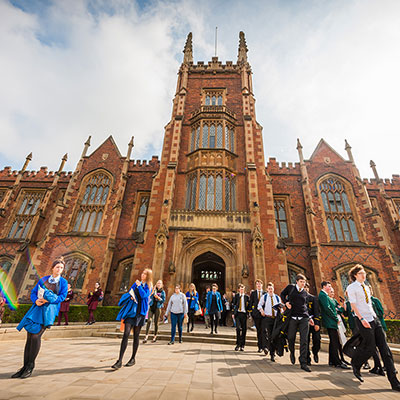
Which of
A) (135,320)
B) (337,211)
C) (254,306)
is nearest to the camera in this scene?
(135,320)

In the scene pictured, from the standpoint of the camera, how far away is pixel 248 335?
8914 mm

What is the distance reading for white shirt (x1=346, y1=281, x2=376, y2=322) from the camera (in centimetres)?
389

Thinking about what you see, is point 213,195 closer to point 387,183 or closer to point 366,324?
point 366,324

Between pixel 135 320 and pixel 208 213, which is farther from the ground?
pixel 208 213

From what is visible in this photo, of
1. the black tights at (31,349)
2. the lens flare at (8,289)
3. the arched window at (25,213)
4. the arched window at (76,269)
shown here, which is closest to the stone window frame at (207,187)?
the arched window at (76,269)

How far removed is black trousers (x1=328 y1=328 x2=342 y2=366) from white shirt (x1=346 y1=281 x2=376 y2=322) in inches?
70.1

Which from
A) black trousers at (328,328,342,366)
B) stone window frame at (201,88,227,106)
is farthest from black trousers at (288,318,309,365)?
stone window frame at (201,88,227,106)

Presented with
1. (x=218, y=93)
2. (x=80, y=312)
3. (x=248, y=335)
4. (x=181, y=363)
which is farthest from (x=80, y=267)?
(x=218, y=93)

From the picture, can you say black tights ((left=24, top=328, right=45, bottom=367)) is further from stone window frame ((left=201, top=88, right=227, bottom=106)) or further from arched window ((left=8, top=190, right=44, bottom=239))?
arched window ((left=8, top=190, right=44, bottom=239))

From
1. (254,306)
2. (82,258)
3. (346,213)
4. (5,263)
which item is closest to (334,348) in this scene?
(254,306)

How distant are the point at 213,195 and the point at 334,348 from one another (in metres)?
11.3

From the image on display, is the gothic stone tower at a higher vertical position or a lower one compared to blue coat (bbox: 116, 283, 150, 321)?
higher

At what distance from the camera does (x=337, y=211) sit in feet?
58.7

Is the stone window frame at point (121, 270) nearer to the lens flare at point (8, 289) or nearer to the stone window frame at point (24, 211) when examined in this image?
the lens flare at point (8, 289)
